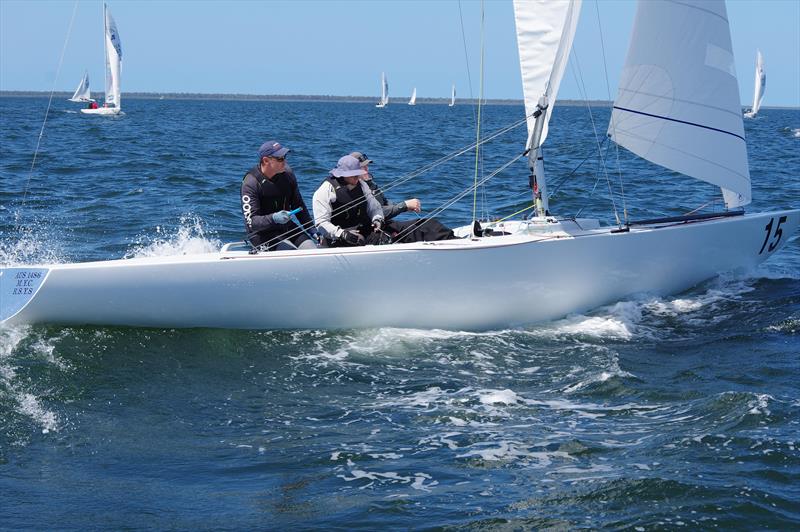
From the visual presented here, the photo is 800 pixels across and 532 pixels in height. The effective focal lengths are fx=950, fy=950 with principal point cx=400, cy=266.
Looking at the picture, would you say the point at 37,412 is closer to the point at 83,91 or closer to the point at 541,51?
the point at 541,51

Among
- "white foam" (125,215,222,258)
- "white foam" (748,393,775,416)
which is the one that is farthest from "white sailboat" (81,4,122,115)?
"white foam" (748,393,775,416)

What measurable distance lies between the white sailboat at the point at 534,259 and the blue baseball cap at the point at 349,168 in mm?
597

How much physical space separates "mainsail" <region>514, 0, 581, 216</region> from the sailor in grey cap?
121cm

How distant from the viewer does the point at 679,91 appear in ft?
23.1

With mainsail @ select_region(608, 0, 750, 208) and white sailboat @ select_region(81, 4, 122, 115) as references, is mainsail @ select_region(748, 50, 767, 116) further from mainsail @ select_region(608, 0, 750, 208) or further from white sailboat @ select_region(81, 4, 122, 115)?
mainsail @ select_region(608, 0, 750, 208)

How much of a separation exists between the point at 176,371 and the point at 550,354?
2292 millimetres

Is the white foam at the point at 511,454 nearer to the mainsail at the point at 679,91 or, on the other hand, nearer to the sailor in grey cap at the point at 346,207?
the sailor in grey cap at the point at 346,207

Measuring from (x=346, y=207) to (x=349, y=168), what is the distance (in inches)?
10.4

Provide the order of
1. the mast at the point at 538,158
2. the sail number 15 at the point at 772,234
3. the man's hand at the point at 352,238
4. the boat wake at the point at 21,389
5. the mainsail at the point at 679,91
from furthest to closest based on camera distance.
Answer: the sail number 15 at the point at 772,234
the mainsail at the point at 679,91
the mast at the point at 538,158
the man's hand at the point at 352,238
the boat wake at the point at 21,389

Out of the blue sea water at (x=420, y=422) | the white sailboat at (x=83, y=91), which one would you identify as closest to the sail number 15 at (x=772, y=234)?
the blue sea water at (x=420, y=422)

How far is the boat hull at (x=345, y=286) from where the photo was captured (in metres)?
5.91

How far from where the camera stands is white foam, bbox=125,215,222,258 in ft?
24.9

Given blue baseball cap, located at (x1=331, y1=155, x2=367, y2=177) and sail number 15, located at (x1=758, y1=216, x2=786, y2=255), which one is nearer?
blue baseball cap, located at (x1=331, y1=155, x2=367, y2=177)

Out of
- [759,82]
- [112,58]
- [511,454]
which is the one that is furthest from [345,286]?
[759,82]
